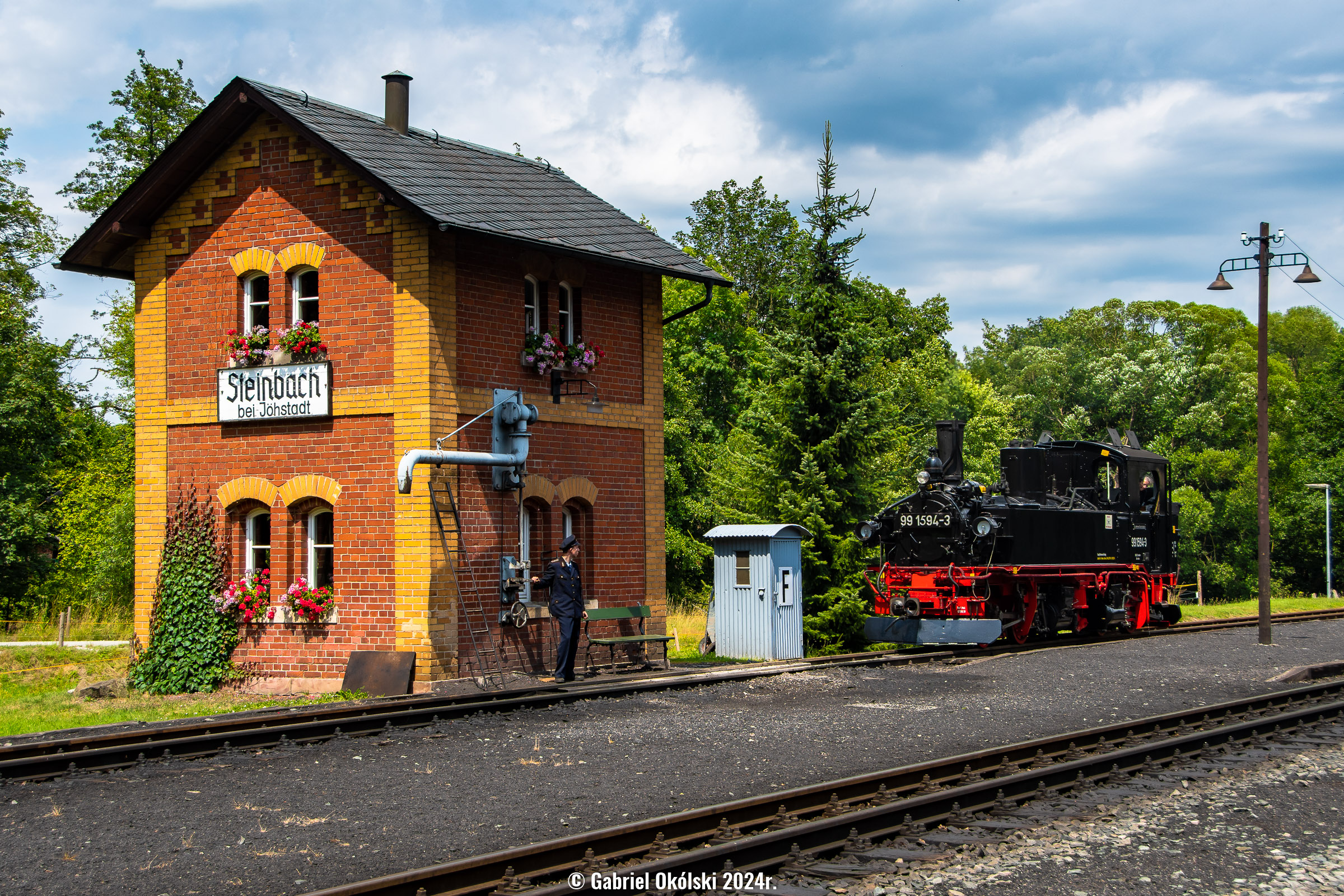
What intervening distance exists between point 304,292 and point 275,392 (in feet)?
4.54

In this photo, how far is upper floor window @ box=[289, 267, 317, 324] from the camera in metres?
15.0

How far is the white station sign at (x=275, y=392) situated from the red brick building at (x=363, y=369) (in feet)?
0.08

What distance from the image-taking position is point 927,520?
18.5 meters

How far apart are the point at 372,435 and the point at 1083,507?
1210 centimetres

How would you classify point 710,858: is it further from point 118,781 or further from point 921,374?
point 921,374

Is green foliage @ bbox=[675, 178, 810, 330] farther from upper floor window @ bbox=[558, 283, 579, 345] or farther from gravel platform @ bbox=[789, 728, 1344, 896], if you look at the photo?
gravel platform @ bbox=[789, 728, 1344, 896]

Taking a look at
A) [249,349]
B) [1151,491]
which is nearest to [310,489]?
[249,349]

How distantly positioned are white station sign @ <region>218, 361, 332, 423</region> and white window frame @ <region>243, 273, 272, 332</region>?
699 mm

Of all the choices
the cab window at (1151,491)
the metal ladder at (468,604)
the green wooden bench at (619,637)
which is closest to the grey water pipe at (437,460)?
the metal ladder at (468,604)

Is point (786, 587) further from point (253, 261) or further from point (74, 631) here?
point (74, 631)

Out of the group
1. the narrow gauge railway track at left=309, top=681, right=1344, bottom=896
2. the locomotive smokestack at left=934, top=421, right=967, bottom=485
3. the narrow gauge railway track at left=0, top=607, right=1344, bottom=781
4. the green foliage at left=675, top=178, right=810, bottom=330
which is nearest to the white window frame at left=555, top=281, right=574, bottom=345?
the narrow gauge railway track at left=0, top=607, right=1344, bottom=781

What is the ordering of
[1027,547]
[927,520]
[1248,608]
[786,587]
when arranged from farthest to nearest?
[1248,608], [927,520], [1027,547], [786,587]

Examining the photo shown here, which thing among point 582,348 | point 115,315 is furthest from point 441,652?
point 115,315

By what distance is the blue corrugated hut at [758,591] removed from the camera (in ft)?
54.0
